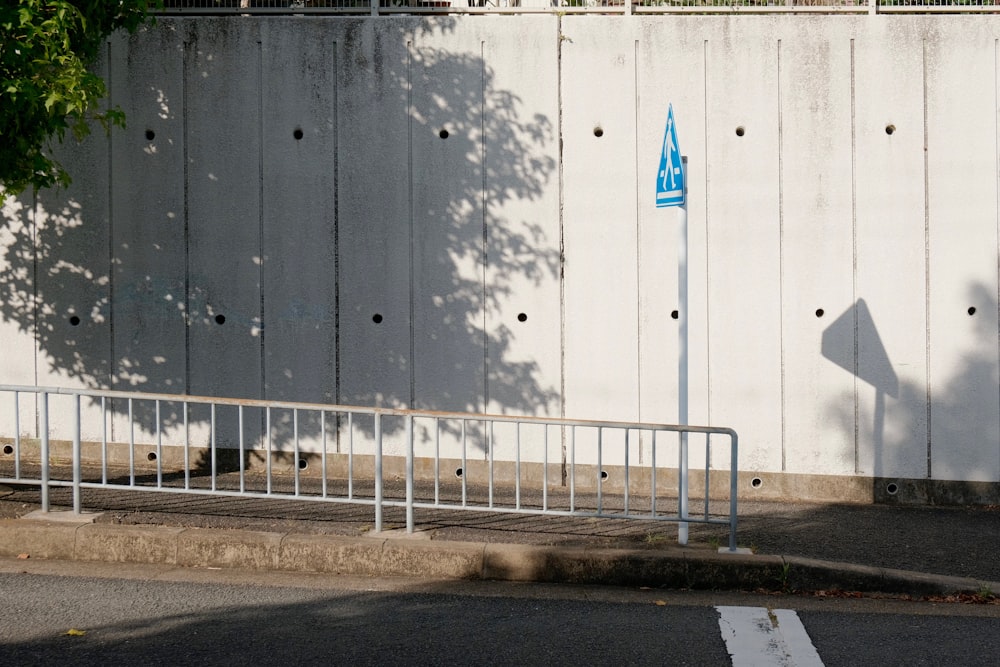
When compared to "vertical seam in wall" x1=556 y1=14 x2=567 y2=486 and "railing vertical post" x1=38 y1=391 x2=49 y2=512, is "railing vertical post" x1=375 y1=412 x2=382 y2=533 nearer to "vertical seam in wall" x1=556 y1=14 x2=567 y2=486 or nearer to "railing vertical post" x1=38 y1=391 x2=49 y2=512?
"railing vertical post" x1=38 y1=391 x2=49 y2=512

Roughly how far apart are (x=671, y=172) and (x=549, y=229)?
8.77ft

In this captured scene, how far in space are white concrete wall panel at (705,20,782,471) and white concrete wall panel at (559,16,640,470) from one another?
72 cm

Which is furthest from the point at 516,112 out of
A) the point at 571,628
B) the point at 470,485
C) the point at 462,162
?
the point at 571,628

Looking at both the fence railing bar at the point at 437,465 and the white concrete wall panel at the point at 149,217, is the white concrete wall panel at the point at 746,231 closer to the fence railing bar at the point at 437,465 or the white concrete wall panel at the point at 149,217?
the fence railing bar at the point at 437,465

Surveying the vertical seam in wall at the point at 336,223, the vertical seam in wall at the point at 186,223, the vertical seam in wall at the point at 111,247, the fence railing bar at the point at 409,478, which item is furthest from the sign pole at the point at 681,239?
the vertical seam in wall at the point at 111,247

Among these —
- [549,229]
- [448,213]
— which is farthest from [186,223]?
[549,229]

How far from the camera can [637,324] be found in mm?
9438

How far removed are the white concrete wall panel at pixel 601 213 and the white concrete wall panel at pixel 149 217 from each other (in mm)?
3755

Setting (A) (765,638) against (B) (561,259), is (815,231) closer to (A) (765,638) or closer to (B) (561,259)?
(B) (561,259)

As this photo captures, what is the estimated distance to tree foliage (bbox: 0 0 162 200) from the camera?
668 cm

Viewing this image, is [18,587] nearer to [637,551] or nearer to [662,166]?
[637,551]

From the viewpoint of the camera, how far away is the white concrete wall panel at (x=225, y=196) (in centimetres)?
968

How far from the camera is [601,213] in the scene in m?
9.43

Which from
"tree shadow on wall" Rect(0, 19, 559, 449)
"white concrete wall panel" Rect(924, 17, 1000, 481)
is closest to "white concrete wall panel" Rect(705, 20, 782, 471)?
"white concrete wall panel" Rect(924, 17, 1000, 481)
